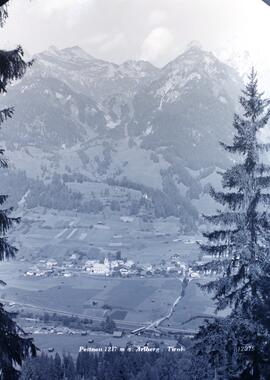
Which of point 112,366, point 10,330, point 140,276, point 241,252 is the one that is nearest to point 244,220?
point 241,252

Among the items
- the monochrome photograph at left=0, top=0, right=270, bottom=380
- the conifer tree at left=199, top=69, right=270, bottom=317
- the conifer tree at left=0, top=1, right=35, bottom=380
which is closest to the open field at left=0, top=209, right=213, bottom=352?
the monochrome photograph at left=0, top=0, right=270, bottom=380

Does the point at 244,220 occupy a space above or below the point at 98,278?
above

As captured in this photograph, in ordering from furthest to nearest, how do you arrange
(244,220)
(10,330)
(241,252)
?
(244,220), (241,252), (10,330)

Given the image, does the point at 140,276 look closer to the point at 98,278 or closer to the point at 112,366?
the point at 98,278

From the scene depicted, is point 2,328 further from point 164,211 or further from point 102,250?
point 164,211

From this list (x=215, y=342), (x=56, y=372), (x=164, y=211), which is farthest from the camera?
(x=164, y=211)

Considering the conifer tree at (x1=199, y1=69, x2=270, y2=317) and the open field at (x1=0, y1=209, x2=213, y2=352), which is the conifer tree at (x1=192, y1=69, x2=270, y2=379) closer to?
the conifer tree at (x1=199, y1=69, x2=270, y2=317)

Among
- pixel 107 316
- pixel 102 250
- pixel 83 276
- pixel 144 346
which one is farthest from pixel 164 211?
pixel 144 346

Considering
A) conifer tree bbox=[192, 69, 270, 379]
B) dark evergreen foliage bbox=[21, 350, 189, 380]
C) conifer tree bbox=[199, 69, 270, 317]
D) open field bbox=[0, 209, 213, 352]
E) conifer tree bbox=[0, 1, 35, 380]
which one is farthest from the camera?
open field bbox=[0, 209, 213, 352]
